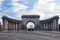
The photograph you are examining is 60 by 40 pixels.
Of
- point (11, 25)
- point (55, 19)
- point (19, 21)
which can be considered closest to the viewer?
point (55, 19)

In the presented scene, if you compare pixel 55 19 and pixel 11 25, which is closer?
pixel 55 19

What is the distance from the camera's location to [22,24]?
152 metres

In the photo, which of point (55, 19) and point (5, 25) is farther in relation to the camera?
point (5, 25)

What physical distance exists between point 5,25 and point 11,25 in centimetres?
2141

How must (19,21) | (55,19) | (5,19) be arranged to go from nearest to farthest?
1. (55,19)
2. (5,19)
3. (19,21)

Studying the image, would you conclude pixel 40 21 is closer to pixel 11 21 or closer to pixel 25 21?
pixel 25 21

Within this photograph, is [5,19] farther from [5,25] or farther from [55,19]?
[55,19]

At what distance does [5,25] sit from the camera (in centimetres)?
15000

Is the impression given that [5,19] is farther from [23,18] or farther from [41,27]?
[41,27]

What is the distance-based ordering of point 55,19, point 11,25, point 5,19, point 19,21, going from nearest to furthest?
point 55,19
point 5,19
point 19,21
point 11,25

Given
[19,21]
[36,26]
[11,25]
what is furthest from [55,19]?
[11,25]

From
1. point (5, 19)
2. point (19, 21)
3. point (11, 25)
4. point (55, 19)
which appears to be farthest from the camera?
point (11, 25)

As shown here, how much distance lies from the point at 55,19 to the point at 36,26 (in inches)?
870

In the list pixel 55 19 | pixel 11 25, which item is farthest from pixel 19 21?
pixel 55 19
